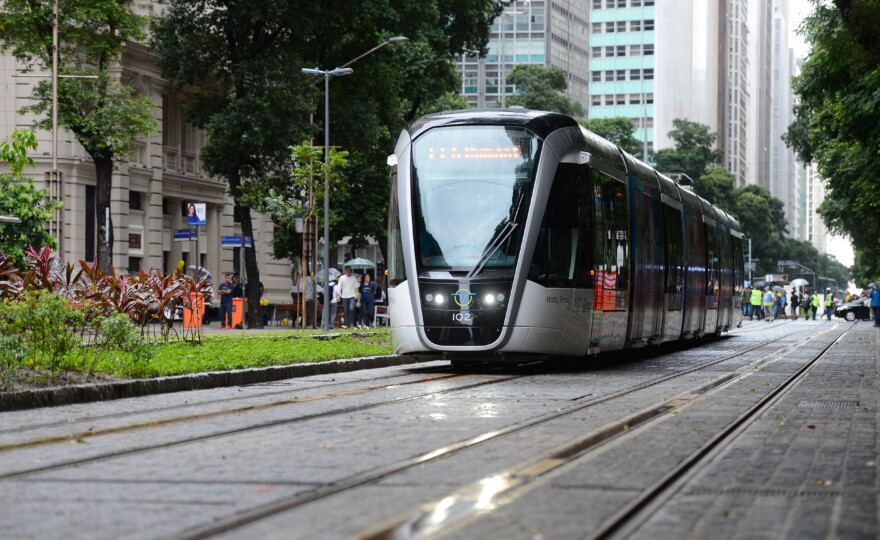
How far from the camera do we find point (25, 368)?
15.1 meters

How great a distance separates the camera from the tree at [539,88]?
88000 millimetres

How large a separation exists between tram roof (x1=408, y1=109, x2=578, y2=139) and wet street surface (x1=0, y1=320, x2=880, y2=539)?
175 inches

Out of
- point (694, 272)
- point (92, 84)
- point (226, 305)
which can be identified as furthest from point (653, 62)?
point (694, 272)

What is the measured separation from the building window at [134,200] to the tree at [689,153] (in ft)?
235

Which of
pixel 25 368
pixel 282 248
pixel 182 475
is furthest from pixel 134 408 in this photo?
pixel 282 248

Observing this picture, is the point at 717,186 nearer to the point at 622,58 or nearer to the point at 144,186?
the point at 622,58

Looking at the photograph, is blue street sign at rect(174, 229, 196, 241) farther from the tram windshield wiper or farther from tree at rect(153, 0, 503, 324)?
the tram windshield wiper

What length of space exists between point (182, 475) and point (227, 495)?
0.90 metres

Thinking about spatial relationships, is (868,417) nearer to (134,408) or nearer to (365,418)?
(365,418)

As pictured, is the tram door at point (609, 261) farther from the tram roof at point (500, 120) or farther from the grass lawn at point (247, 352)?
the grass lawn at point (247, 352)

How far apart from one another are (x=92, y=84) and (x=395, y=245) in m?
19.5

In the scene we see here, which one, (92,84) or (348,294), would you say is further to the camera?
(348,294)

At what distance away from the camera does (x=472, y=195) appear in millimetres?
18922

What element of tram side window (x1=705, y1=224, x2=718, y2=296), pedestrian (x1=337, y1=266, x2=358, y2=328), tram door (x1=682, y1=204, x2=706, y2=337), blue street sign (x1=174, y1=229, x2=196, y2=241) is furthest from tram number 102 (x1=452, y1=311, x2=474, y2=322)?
pedestrian (x1=337, y1=266, x2=358, y2=328)
